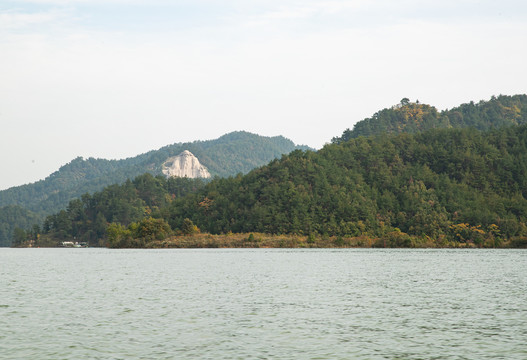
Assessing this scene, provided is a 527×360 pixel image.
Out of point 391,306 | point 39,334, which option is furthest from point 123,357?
point 391,306

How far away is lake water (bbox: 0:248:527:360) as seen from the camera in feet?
101

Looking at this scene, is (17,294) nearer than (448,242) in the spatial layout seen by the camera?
Yes

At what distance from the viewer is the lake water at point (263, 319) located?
3088 cm

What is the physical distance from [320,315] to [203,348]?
1373 cm

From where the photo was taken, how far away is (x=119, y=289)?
61375 mm

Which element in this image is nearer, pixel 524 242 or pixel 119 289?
pixel 119 289

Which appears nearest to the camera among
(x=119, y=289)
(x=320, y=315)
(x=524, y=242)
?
(x=320, y=315)

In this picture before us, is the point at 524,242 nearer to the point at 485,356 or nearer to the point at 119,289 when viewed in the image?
the point at 119,289

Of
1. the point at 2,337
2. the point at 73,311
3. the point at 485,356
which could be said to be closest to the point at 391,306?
the point at 485,356

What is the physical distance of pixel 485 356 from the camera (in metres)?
29.5

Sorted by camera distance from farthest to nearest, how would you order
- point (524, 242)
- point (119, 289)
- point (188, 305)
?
point (524, 242) → point (119, 289) → point (188, 305)

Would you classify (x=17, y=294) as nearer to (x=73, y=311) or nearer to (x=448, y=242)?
(x=73, y=311)

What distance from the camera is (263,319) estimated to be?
134 feet

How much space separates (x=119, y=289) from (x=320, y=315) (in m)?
25.8
